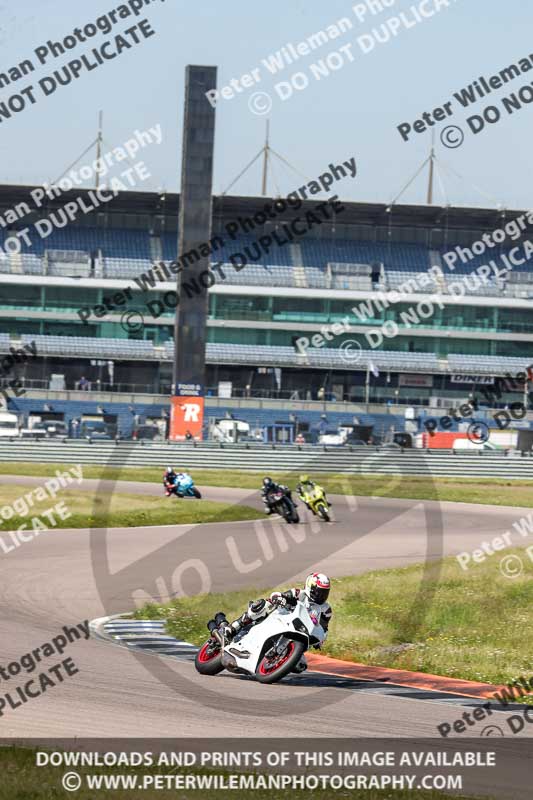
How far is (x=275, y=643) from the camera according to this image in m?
12.5

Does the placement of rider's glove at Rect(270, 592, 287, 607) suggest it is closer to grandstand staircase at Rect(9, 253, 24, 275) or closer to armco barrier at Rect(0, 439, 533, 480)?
armco barrier at Rect(0, 439, 533, 480)

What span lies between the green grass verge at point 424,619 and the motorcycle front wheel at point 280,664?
3.04m

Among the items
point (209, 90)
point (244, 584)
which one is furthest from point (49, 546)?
point (209, 90)

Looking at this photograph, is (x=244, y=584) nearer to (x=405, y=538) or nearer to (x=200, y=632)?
(x=200, y=632)

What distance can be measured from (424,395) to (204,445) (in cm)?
2651

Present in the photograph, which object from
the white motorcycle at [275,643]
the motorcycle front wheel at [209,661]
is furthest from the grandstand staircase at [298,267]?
the white motorcycle at [275,643]

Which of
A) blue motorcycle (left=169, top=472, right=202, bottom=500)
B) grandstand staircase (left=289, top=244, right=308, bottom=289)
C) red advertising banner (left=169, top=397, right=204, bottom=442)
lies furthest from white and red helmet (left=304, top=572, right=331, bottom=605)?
grandstand staircase (left=289, top=244, right=308, bottom=289)

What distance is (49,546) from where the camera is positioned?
24.6m

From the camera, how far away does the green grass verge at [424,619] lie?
50.1 ft

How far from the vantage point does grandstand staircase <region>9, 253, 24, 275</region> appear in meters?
73.9

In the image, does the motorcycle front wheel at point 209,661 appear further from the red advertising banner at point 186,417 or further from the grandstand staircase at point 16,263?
the grandstand staircase at point 16,263

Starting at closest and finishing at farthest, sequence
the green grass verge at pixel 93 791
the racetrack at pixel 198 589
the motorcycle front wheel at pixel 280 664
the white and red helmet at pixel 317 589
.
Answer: the green grass verge at pixel 93 791 → the racetrack at pixel 198 589 → the motorcycle front wheel at pixel 280 664 → the white and red helmet at pixel 317 589

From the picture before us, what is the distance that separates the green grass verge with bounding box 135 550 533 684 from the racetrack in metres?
1.44

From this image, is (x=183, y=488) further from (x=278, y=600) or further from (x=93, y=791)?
(x=93, y=791)
